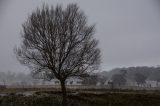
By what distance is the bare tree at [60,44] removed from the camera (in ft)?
82.7

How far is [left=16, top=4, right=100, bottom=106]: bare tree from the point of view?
2522cm

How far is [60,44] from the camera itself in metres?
25.2

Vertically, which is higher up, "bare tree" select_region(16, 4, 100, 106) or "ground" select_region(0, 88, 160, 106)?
"bare tree" select_region(16, 4, 100, 106)

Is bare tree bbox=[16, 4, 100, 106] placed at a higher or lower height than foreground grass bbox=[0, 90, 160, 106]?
higher

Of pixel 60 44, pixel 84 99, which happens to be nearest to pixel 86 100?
pixel 84 99

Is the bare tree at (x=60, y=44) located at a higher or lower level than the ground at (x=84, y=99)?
higher

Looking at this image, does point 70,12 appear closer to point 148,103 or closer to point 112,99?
point 112,99

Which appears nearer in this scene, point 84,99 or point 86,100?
point 86,100

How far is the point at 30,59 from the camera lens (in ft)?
88.2

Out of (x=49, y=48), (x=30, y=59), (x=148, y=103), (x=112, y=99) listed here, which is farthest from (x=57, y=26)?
(x=148, y=103)

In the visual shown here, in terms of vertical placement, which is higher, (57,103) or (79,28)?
(79,28)

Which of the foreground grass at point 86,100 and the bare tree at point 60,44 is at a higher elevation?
the bare tree at point 60,44

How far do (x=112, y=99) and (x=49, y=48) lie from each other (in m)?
8.73

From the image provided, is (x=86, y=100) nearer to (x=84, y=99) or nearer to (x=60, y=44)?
(x=84, y=99)
